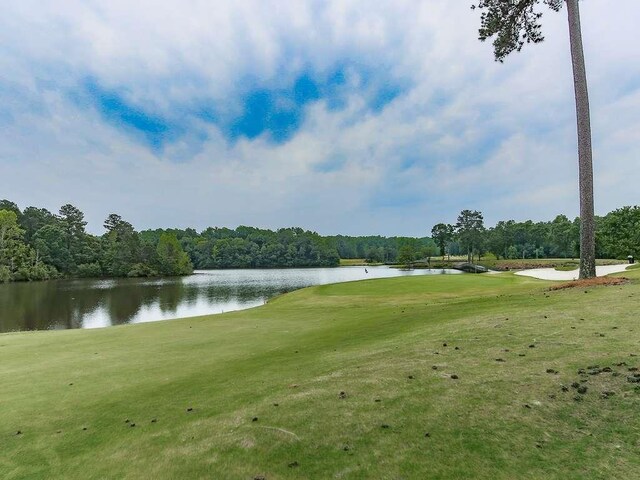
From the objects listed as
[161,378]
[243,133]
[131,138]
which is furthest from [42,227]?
[161,378]

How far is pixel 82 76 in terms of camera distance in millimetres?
33938

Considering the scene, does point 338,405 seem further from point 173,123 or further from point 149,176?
point 149,176

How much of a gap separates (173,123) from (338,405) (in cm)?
5835

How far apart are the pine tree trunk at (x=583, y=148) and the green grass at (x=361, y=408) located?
488 centimetres

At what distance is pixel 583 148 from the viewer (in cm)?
1332

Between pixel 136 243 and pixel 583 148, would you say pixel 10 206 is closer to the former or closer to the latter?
pixel 136 243

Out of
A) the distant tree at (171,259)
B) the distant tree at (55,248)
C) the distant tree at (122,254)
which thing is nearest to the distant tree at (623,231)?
the distant tree at (171,259)

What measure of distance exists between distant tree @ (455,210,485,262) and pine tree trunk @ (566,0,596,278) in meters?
101

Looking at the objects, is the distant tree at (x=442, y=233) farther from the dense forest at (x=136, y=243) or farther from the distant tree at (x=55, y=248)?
the distant tree at (x=55, y=248)

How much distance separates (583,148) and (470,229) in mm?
101497

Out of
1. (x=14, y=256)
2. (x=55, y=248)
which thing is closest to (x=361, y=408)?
(x=14, y=256)

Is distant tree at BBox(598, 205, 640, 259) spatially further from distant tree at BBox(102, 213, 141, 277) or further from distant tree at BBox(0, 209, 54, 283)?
distant tree at BBox(0, 209, 54, 283)

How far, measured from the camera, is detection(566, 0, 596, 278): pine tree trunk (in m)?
13.2

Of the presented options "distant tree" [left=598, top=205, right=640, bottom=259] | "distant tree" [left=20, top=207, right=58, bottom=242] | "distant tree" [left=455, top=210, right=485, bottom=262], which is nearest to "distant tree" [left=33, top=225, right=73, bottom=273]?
"distant tree" [left=20, top=207, right=58, bottom=242]
